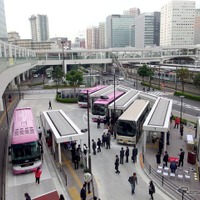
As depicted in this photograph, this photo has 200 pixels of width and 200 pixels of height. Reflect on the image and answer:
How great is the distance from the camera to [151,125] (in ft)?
61.4

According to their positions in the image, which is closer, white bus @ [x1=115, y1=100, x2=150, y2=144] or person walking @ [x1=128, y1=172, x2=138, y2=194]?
person walking @ [x1=128, y1=172, x2=138, y2=194]

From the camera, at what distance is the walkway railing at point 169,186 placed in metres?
12.9

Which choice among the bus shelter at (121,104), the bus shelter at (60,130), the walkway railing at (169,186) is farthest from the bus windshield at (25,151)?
the bus shelter at (121,104)

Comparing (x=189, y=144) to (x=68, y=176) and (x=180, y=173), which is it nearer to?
(x=180, y=173)

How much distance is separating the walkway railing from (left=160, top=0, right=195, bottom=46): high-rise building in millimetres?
186616

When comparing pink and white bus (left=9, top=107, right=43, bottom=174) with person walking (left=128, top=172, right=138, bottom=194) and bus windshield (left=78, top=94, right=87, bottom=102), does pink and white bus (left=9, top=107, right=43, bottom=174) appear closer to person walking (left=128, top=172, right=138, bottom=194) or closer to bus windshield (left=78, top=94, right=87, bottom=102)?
person walking (left=128, top=172, right=138, bottom=194)

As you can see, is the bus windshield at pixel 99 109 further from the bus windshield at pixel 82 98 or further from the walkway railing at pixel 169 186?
the walkway railing at pixel 169 186

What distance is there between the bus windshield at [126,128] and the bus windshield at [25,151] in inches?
288

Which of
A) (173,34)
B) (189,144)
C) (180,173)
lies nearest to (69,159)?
(180,173)

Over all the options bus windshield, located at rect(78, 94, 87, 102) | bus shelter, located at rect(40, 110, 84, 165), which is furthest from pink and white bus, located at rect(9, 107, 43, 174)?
bus windshield, located at rect(78, 94, 87, 102)

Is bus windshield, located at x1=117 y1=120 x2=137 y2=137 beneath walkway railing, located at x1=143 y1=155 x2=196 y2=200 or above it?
above

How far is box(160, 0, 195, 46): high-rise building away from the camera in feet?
617

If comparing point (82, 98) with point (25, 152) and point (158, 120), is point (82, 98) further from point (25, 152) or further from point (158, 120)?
point (25, 152)

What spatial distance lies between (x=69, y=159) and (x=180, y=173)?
797 centimetres
